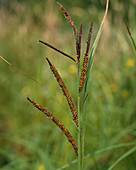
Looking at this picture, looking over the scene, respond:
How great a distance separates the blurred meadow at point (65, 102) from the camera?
1418 millimetres

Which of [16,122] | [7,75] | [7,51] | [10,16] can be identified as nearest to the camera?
[16,122]

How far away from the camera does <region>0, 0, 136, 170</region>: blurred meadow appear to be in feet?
4.65

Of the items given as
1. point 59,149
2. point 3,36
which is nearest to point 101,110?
point 59,149

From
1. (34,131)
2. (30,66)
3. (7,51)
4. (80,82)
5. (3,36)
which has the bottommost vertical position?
(34,131)

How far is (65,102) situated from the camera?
6.27 feet

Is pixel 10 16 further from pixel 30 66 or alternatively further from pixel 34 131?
pixel 34 131

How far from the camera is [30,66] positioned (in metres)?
3.36

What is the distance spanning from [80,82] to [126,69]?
5.30 ft

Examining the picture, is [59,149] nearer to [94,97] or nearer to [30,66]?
[94,97]

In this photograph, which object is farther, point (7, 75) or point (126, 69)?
point (7, 75)

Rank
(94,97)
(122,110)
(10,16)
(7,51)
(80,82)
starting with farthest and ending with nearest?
(10,16)
(7,51)
(94,97)
(122,110)
(80,82)

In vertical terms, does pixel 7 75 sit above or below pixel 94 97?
above

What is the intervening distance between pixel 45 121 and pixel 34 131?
5.8 inches

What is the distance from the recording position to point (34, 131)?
199cm
